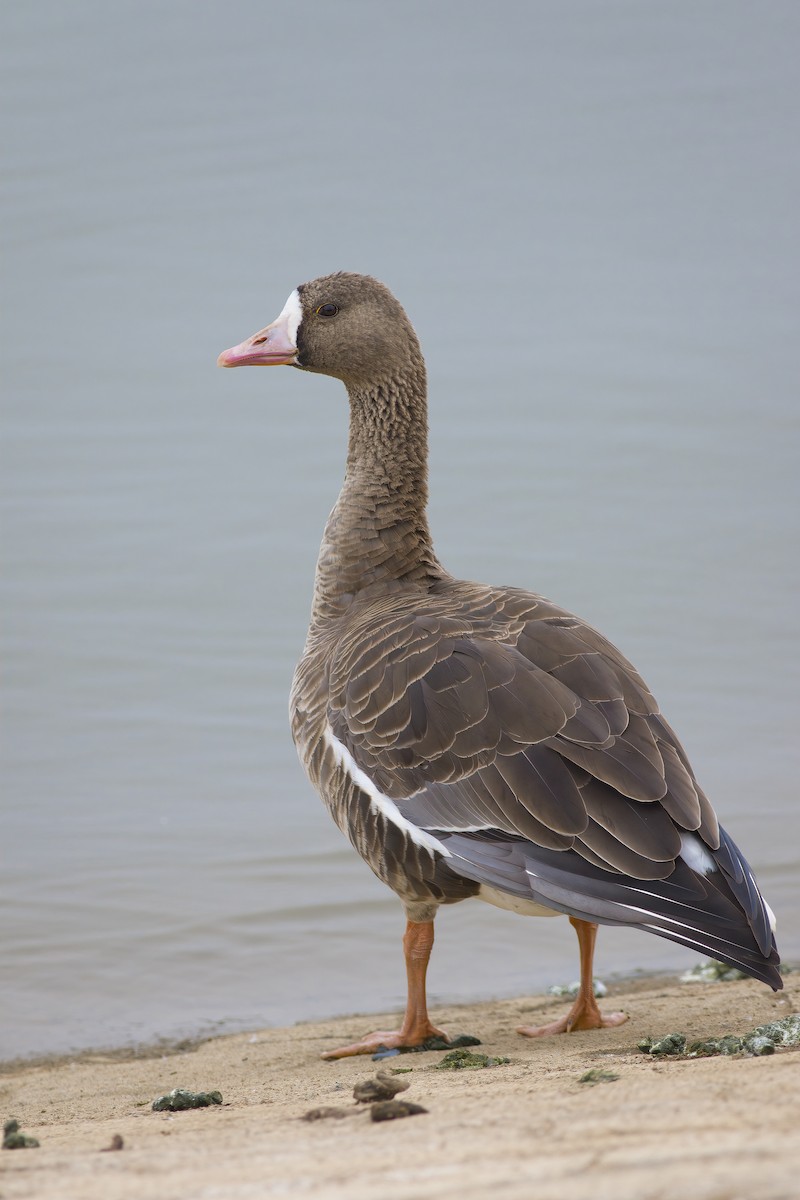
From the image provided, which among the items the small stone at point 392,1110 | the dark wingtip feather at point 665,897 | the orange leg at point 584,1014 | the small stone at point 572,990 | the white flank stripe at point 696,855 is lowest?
the small stone at point 572,990

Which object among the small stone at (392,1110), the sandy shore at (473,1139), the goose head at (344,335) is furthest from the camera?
the goose head at (344,335)

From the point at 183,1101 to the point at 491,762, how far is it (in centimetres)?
138

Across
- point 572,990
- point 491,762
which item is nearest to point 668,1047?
point 491,762

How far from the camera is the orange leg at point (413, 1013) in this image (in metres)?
4.97

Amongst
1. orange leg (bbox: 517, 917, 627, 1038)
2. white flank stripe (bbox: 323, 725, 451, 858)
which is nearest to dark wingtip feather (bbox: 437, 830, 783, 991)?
white flank stripe (bbox: 323, 725, 451, 858)

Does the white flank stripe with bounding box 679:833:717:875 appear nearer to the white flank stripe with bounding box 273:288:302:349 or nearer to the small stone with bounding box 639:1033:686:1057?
the small stone with bounding box 639:1033:686:1057

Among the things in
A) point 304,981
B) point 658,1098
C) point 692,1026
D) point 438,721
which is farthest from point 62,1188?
point 304,981

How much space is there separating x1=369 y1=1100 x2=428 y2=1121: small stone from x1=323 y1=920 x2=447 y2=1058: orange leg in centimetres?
198

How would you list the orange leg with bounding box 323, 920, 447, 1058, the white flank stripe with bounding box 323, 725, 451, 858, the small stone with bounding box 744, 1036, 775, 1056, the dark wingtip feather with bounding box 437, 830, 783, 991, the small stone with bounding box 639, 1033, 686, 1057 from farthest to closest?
the orange leg with bounding box 323, 920, 447, 1058 → the white flank stripe with bounding box 323, 725, 451, 858 → the small stone with bounding box 639, 1033, 686, 1057 → the dark wingtip feather with bounding box 437, 830, 783, 991 → the small stone with bounding box 744, 1036, 775, 1056

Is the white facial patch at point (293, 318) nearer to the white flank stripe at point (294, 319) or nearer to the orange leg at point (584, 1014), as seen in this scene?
the white flank stripe at point (294, 319)

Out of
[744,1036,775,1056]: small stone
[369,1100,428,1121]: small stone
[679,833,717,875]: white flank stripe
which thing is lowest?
[744,1036,775,1056]: small stone

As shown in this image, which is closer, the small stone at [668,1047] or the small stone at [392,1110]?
the small stone at [392,1110]

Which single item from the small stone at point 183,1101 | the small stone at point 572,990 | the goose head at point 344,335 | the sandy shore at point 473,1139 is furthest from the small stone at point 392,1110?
the goose head at point 344,335

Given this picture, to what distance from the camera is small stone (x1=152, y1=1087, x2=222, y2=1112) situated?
3846 mm
